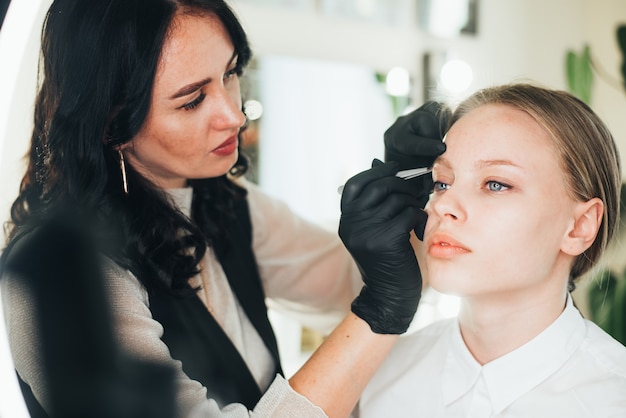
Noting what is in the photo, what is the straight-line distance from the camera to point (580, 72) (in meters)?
1.52

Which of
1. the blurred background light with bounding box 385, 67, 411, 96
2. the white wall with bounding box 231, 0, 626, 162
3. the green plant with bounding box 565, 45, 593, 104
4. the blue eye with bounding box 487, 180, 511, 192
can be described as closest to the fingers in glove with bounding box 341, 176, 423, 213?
the blue eye with bounding box 487, 180, 511, 192

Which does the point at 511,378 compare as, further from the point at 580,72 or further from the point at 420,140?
the point at 580,72

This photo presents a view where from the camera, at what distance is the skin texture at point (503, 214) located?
2.46ft

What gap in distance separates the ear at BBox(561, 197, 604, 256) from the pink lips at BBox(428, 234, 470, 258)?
0.14 metres

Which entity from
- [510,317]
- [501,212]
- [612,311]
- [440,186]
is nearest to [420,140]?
[440,186]

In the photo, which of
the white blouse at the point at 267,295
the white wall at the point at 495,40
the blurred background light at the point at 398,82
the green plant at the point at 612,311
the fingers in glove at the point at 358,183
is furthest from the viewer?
the blurred background light at the point at 398,82

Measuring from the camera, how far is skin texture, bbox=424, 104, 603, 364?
751 mm

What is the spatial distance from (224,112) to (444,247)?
37cm

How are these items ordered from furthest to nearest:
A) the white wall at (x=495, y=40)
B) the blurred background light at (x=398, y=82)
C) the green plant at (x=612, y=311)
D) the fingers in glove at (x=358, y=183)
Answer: the blurred background light at (x=398, y=82), the white wall at (x=495, y=40), the green plant at (x=612, y=311), the fingers in glove at (x=358, y=183)

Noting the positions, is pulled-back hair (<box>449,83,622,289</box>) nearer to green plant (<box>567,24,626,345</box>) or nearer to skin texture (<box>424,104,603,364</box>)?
skin texture (<box>424,104,603,364</box>)

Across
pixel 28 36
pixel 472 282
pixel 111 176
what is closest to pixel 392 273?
pixel 472 282

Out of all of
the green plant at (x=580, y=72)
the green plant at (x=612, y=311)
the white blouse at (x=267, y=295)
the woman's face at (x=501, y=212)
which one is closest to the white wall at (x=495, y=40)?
the green plant at (x=580, y=72)

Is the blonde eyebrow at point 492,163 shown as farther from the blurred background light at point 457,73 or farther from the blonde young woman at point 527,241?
the blurred background light at point 457,73

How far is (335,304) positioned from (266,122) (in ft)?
2.51
